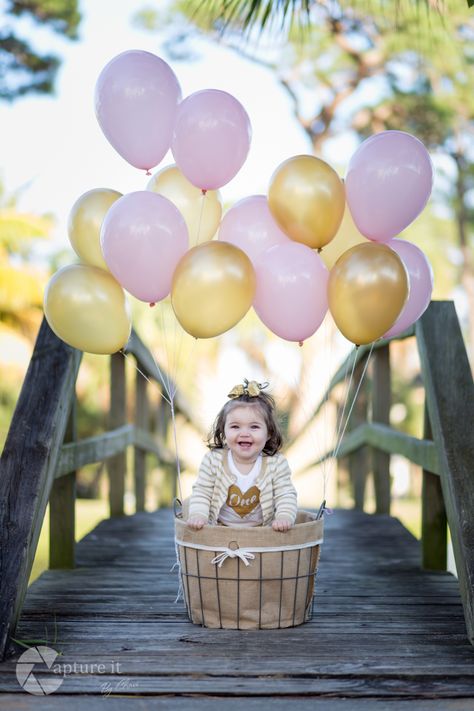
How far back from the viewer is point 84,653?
7.54 ft

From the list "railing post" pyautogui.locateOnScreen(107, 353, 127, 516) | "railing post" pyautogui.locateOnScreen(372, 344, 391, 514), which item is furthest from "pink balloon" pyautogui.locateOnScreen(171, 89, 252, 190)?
"railing post" pyautogui.locateOnScreen(372, 344, 391, 514)

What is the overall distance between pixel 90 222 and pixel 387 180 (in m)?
1.02

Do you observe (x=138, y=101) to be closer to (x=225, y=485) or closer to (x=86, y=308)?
(x=86, y=308)

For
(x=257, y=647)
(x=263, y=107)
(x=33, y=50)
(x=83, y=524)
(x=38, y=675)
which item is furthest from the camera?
(x=263, y=107)

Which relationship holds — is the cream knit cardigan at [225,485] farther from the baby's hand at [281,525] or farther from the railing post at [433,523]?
the railing post at [433,523]

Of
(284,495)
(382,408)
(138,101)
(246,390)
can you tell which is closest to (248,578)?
(284,495)

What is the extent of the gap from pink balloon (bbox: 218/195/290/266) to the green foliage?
10995 mm

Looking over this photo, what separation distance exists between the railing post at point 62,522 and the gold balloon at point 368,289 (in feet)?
4.18

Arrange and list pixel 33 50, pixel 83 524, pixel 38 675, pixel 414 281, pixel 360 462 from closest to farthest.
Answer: pixel 38 675 → pixel 414 281 → pixel 360 462 → pixel 83 524 → pixel 33 50

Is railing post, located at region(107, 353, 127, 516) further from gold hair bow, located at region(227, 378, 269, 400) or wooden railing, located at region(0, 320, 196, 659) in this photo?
gold hair bow, located at region(227, 378, 269, 400)

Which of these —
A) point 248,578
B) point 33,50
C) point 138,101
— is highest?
point 33,50

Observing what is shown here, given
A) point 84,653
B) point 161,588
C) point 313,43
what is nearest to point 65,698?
point 84,653

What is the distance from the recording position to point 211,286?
2574 mm

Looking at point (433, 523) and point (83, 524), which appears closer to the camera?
point (433, 523)
